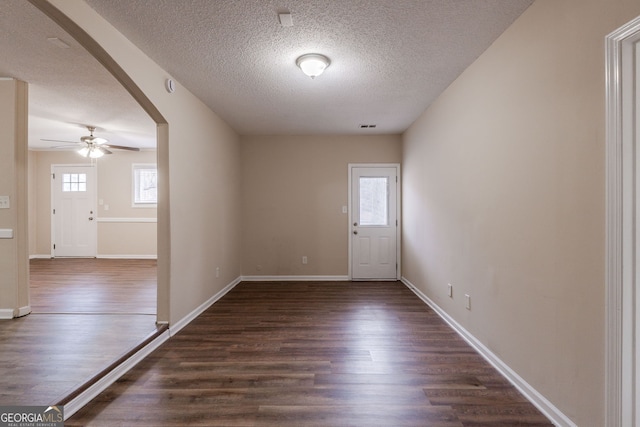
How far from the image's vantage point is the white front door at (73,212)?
6699 mm

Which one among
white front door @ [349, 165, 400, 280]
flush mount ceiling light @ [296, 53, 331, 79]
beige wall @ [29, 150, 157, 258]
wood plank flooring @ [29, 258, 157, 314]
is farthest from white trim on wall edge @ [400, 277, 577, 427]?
beige wall @ [29, 150, 157, 258]

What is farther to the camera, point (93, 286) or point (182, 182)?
point (93, 286)

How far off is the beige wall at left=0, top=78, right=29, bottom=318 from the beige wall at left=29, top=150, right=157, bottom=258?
3651mm

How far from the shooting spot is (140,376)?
7.08 ft

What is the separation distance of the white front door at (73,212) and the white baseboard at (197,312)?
15.2 ft

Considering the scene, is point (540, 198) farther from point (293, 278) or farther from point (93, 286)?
point (93, 286)

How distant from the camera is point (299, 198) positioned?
5098mm

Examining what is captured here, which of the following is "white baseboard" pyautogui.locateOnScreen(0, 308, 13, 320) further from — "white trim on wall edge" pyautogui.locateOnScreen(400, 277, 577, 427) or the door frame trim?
the door frame trim

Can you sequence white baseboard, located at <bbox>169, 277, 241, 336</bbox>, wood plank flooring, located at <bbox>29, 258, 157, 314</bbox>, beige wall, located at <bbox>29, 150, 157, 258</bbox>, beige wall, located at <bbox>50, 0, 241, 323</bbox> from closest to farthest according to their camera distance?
beige wall, located at <bbox>50, 0, 241, 323</bbox>, white baseboard, located at <bbox>169, 277, 241, 336</bbox>, wood plank flooring, located at <bbox>29, 258, 157, 314</bbox>, beige wall, located at <bbox>29, 150, 157, 258</bbox>

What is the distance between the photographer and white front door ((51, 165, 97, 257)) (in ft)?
22.0

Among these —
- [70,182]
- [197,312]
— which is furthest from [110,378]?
[70,182]

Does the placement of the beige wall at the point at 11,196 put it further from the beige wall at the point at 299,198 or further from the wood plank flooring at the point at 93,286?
the beige wall at the point at 299,198

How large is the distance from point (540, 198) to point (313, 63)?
Answer: 2.02 meters

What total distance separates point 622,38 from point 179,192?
11.1ft
